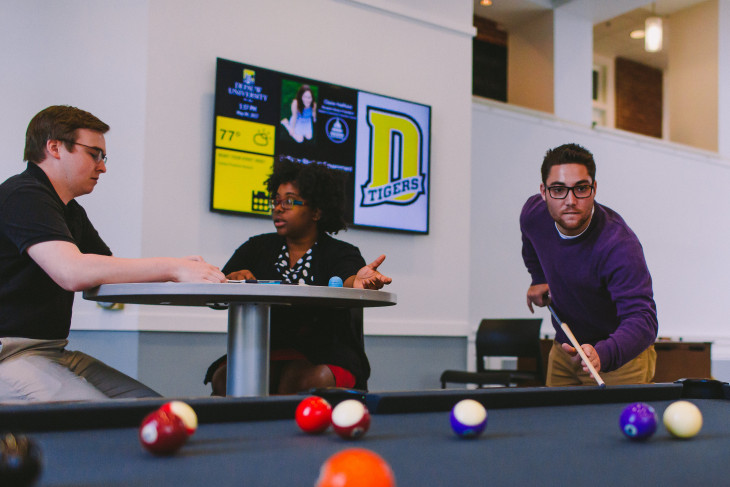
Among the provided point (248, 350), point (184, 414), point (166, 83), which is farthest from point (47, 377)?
point (166, 83)

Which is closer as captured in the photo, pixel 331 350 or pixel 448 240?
pixel 331 350

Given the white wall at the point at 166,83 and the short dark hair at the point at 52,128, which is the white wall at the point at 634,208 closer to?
the white wall at the point at 166,83

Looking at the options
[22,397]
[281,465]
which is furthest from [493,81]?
[281,465]

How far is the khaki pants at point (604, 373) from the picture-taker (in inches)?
105

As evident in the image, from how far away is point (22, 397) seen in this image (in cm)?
195

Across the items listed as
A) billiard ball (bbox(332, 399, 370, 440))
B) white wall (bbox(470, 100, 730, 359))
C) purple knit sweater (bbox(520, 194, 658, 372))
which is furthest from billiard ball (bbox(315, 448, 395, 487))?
white wall (bbox(470, 100, 730, 359))

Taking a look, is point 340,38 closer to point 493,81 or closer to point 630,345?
point 630,345

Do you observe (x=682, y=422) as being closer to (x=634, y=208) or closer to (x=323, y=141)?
(x=323, y=141)

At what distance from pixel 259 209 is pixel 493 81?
392cm

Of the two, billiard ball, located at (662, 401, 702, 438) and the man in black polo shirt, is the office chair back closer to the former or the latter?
the man in black polo shirt

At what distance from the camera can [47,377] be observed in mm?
1981

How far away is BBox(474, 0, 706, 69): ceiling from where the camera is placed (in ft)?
19.4

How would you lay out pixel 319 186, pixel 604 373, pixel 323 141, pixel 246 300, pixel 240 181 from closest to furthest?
pixel 246 300
pixel 604 373
pixel 319 186
pixel 240 181
pixel 323 141

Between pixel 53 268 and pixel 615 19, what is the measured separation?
661 cm
